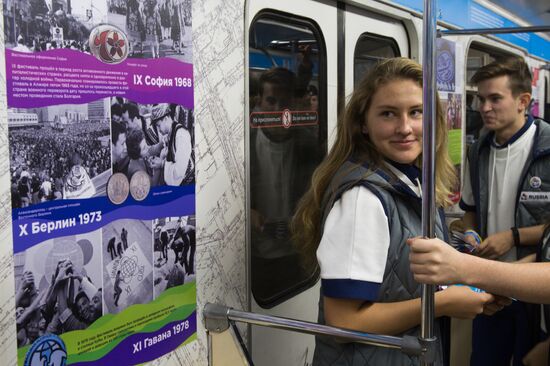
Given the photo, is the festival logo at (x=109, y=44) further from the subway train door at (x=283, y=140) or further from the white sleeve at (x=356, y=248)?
the white sleeve at (x=356, y=248)

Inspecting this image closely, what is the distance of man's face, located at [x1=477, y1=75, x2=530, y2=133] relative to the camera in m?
3.03

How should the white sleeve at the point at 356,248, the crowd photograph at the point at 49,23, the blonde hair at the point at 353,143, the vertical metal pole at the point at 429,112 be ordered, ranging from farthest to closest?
the blonde hair at the point at 353,143 → the white sleeve at the point at 356,248 → the crowd photograph at the point at 49,23 → the vertical metal pole at the point at 429,112

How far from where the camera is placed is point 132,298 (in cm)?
174

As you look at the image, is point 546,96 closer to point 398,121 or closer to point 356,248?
point 398,121

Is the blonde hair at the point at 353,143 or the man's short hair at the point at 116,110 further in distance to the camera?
the blonde hair at the point at 353,143

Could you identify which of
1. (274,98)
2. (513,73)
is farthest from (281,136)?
(513,73)

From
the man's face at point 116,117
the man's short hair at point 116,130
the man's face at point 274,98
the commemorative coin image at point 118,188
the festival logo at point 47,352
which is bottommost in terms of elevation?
the festival logo at point 47,352

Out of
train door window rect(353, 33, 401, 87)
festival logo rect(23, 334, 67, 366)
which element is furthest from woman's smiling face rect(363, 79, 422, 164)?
train door window rect(353, 33, 401, 87)

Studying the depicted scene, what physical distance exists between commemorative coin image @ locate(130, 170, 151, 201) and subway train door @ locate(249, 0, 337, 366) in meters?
0.48

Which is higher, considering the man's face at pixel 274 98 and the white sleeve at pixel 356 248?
the man's face at pixel 274 98

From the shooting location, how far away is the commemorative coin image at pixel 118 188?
1.62m

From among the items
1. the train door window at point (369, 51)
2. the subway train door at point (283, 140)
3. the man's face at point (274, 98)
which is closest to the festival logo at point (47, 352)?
the subway train door at point (283, 140)

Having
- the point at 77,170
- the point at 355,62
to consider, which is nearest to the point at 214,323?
the point at 77,170

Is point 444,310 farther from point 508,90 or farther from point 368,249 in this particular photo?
point 508,90
